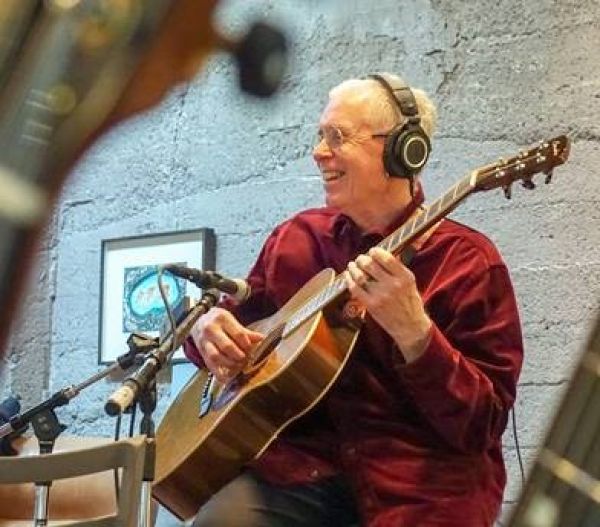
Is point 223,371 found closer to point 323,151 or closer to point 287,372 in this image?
point 287,372

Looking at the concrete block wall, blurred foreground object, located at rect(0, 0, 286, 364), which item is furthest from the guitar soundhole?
blurred foreground object, located at rect(0, 0, 286, 364)

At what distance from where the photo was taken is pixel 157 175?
273 centimetres

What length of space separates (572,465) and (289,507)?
1.00 m

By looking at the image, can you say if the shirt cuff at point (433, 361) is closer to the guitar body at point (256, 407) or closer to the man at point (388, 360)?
the man at point (388, 360)

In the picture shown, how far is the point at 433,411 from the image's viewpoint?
146 cm

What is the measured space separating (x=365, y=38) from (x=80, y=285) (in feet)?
3.18

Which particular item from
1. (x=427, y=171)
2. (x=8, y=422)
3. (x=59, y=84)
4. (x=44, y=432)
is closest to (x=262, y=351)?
(x=44, y=432)

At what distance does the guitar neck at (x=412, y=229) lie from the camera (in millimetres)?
1529

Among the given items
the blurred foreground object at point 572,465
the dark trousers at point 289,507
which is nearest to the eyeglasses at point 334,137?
the dark trousers at point 289,507

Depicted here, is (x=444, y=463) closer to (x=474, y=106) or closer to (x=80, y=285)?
(x=474, y=106)

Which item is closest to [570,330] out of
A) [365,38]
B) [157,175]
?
A: [365,38]

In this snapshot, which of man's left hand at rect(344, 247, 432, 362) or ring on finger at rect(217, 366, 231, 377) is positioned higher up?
man's left hand at rect(344, 247, 432, 362)

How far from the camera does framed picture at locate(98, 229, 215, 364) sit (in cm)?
260

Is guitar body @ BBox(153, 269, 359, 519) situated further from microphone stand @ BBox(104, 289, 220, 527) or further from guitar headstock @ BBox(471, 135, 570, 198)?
guitar headstock @ BBox(471, 135, 570, 198)
